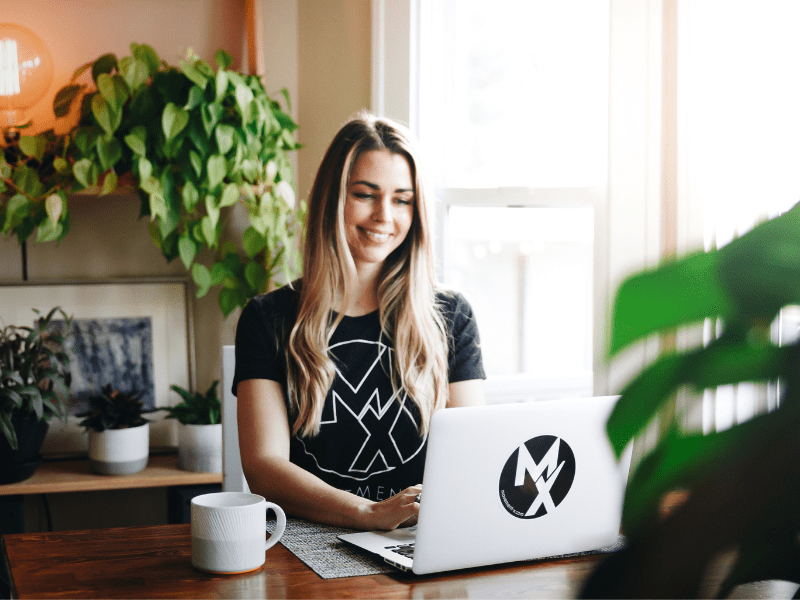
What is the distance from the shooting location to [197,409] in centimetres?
233

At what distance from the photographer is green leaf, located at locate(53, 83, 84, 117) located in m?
2.24

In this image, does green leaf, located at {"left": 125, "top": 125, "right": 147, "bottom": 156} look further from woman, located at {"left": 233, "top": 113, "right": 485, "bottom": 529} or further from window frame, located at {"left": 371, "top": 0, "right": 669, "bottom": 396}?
window frame, located at {"left": 371, "top": 0, "right": 669, "bottom": 396}

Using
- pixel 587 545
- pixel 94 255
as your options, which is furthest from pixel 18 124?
pixel 587 545

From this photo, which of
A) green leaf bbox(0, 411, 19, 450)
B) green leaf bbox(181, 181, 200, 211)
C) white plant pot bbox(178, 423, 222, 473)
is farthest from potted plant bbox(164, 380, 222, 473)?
green leaf bbox(181, 181, 200, 211)

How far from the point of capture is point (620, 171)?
70.0 inches

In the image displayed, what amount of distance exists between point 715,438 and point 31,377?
83.3 inches

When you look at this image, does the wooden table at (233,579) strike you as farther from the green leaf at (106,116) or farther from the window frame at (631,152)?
the green leaf at (106,116)

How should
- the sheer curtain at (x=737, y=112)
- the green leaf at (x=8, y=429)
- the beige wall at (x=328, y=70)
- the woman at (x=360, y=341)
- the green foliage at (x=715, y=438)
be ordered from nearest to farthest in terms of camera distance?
the green foliage at (x=715, y=438)
the sheer curtain at (x=737, y=112)
the woman at (x=360, y=341)
the green leaf at (x=8, y=429)
the beige wall at (x=328, y=70)

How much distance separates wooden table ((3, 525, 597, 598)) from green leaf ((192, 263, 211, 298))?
1261 millimetres

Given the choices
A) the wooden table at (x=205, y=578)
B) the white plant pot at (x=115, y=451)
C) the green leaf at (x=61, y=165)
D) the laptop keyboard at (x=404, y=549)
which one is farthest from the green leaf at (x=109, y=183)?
the laptop keyboard at (x=404, y=549)

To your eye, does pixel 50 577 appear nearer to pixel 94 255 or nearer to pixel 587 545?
pixel 587 545

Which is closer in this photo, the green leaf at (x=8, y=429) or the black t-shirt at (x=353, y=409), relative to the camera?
the black t-shirt at (x=353, y=409)

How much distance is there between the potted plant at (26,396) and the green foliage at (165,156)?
31 cm

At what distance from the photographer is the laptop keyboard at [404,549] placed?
1.07 meters
